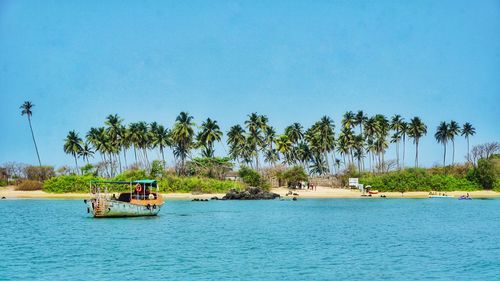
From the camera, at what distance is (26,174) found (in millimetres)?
126812

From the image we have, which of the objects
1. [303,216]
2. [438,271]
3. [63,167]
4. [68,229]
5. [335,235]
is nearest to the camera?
[438,271]

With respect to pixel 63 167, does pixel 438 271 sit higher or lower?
lower

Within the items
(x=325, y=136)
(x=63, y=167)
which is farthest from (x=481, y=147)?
(x=63, y=167)

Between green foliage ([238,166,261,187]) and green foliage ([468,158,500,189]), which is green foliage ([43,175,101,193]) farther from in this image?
green foliage ([468,158,500,189])

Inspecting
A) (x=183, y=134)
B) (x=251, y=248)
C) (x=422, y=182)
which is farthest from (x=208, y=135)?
(x=251, y=248)

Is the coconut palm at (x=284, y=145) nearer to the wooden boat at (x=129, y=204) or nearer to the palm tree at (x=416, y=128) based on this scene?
the palm tree at (x=416, y=128)

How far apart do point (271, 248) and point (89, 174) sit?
278 ft

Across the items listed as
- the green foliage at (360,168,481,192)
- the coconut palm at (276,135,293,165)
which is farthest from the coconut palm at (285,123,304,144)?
the green foliage at (360,168,481,192)

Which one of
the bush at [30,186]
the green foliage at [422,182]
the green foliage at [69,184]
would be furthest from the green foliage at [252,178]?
the bush at [30,186]

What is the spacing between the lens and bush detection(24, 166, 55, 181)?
411 ft

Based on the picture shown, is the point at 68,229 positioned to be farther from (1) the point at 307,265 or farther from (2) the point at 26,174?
(2) the point at 26,174

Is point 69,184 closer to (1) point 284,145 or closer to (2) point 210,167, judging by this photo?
(2) point 210,167

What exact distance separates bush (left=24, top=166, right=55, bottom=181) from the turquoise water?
220ft

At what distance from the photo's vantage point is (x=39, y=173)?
12525cm
